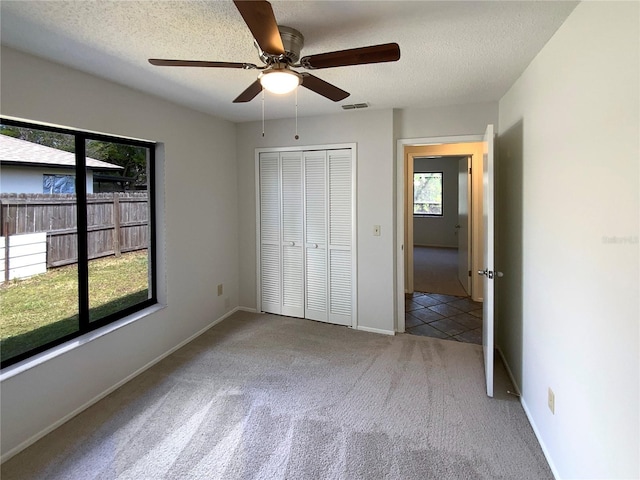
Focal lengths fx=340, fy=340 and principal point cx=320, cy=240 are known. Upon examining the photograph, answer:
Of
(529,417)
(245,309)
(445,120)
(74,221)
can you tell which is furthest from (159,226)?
(529,417)

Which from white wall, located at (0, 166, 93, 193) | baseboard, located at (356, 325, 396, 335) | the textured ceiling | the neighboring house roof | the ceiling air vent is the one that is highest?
the ceiling air vent

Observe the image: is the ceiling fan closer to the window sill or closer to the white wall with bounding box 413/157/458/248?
the window sill

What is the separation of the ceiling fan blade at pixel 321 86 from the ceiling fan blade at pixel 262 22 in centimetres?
32

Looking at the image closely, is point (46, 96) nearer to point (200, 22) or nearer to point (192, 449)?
point (200, 22)

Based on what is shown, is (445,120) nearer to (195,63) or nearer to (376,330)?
(376,330)

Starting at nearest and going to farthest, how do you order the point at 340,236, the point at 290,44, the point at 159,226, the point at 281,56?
the point at 281,56 → the point at 290,44 → the point at 159,226 → the point at 340,236

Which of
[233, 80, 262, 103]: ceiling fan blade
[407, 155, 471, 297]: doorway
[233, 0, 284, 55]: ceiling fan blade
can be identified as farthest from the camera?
[407, 155, 471, 297]: doorway

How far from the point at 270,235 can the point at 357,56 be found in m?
2.87

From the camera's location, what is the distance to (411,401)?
2.45m

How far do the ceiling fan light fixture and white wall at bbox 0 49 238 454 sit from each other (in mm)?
1520

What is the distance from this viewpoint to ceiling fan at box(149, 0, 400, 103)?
1268 millimetres

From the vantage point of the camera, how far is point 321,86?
1.98 m

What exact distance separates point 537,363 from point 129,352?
9.85 feet

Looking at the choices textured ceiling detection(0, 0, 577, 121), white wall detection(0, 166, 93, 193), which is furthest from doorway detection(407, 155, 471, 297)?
white wall detection(0, 166, 93, 193)
